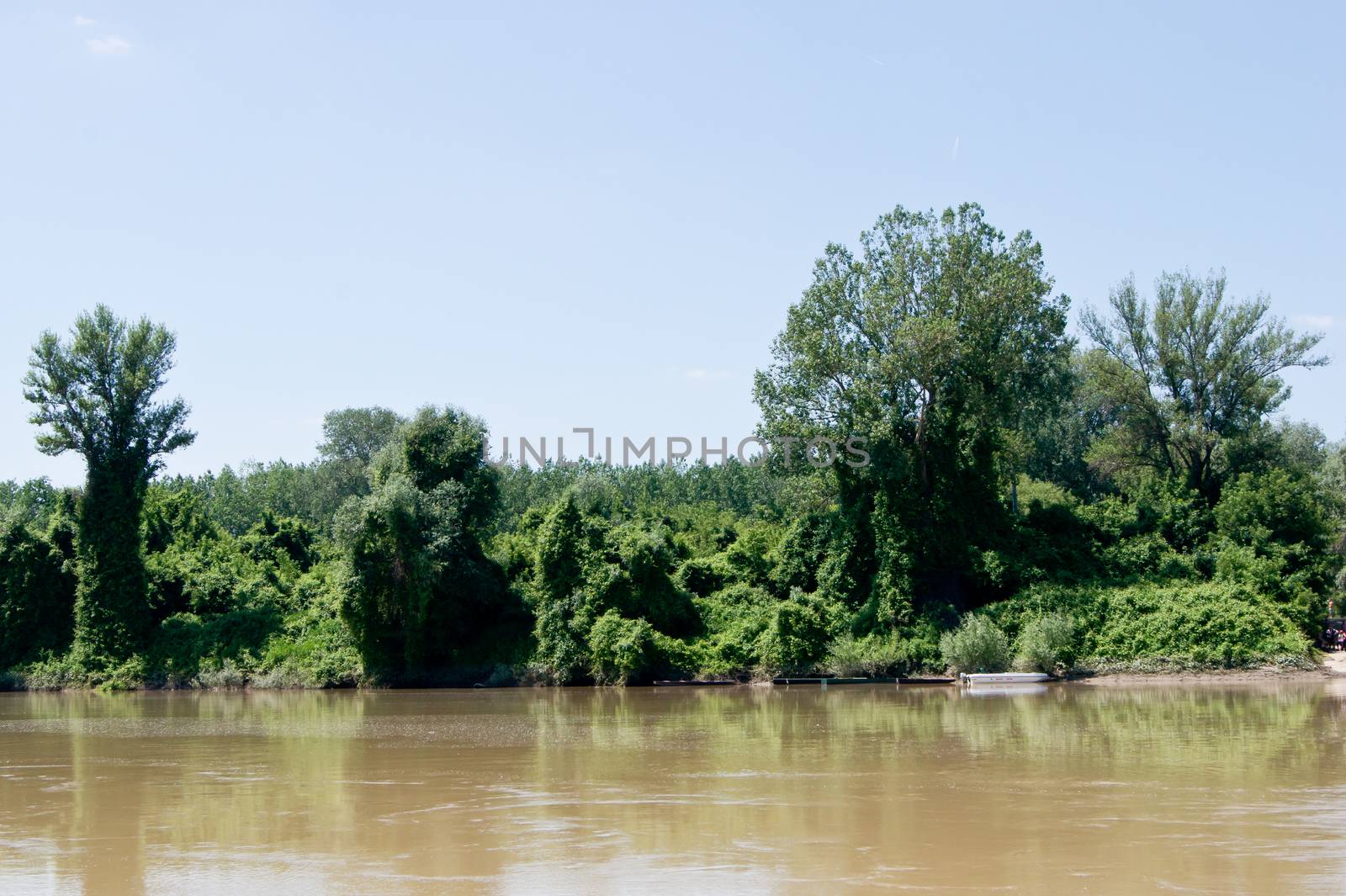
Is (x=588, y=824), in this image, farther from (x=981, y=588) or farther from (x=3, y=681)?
(x=3, y=681)

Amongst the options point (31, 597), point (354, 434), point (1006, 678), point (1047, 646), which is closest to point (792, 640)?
point (1006, 678)

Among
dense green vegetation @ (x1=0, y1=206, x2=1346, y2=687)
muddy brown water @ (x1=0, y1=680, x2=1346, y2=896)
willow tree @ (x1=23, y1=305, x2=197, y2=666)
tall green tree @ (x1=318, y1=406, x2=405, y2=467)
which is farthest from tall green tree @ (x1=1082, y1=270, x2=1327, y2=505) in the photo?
tall green tree @ (x1=318, y1=406, x2=405, y2=467)

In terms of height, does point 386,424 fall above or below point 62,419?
above

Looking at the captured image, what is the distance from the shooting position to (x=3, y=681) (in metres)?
40.8

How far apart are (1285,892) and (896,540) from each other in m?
27.2

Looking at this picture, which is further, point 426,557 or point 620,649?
point 426,557

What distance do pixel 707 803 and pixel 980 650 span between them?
1954 centimetres

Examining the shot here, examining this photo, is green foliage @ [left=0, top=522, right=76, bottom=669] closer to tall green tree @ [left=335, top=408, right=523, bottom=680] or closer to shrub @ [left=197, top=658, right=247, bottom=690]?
shrub @ [left=197, top=658, right=247, bottom=690]

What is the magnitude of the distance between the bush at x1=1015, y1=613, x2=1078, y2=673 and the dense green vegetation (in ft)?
0.23

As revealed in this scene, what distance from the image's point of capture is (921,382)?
36688mm

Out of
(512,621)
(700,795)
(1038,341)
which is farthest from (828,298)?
(700,795)

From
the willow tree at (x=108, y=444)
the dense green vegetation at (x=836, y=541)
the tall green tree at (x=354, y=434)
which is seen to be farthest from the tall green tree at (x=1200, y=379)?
the tall green tree at (x=354, y=434)

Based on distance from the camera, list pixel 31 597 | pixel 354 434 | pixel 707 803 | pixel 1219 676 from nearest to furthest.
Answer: pixel 707 803
pixel 1219 676
pixel 31 597
pixel 354 434

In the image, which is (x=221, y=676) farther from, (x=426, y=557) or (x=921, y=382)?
(x=921, y=382)
